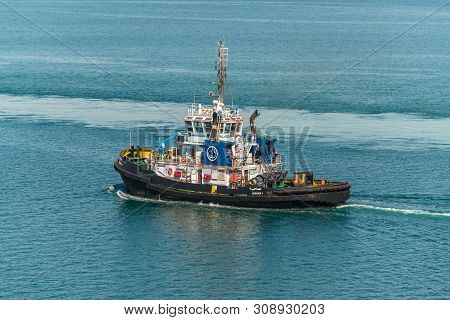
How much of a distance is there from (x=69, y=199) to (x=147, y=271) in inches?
872

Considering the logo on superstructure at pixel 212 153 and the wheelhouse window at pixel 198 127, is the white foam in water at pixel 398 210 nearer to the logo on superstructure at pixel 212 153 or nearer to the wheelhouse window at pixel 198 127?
the logo on superstructure at pixel 212 153

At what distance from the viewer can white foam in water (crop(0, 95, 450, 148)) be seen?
120 meters

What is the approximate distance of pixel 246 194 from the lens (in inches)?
3398

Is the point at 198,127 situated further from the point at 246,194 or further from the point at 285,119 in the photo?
the point at 285,119

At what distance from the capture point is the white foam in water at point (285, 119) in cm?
11962

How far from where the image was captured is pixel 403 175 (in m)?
97.8

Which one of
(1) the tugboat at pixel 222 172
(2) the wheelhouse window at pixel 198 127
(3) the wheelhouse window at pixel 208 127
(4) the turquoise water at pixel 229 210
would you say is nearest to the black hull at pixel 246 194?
Answer: (1) the tugboat at pixel 222 172

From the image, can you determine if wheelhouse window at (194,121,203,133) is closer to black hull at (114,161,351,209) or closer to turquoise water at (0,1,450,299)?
black hull at (114,161,351,209)

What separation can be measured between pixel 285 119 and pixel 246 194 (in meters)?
45.0

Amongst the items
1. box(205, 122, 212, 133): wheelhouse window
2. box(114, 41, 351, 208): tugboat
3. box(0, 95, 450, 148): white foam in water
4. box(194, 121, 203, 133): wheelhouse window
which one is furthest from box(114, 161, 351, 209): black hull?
box(0, 95, 450, 148): white foam in water

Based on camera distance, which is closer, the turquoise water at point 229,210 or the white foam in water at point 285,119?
the turquoise water at point 229,210

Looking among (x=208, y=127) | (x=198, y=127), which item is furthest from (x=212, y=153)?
(x=198, y=127)

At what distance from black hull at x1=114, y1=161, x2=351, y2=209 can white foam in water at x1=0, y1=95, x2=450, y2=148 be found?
30623mm

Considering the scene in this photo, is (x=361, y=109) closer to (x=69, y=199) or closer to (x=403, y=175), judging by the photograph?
(x=403, y=175)
